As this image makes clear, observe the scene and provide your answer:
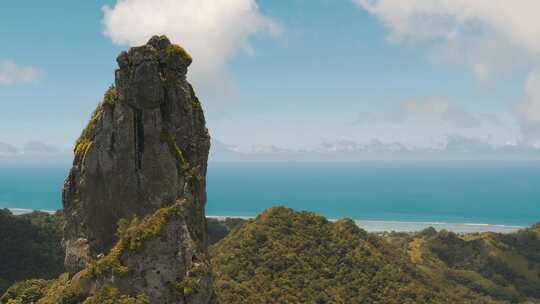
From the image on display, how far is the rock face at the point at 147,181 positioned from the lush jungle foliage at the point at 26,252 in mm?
41180

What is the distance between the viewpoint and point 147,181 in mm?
23531

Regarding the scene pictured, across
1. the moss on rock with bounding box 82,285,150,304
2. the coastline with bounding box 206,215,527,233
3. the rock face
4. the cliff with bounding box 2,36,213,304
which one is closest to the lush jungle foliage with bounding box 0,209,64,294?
the cliff with bounding box 2,36,213,304

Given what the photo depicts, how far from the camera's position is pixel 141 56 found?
23.5 m

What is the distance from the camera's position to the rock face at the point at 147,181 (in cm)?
2186

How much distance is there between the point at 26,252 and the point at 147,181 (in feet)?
168

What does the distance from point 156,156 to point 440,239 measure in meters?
79.7

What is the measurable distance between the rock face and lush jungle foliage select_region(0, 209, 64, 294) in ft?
135

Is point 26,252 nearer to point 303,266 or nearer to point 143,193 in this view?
point 303,266

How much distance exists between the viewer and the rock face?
21859 millimetres

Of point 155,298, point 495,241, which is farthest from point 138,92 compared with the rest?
point 495,241

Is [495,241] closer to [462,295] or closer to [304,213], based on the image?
[462,295]

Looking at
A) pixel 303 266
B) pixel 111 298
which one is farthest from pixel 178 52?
pixel 303 266

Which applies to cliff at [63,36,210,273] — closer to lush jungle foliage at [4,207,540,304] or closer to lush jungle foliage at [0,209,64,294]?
lush jungle foliage at [4,207,540,304]

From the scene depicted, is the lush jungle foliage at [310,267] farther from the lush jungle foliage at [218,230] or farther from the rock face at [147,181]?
the lush jungle foliage at [218,230]
